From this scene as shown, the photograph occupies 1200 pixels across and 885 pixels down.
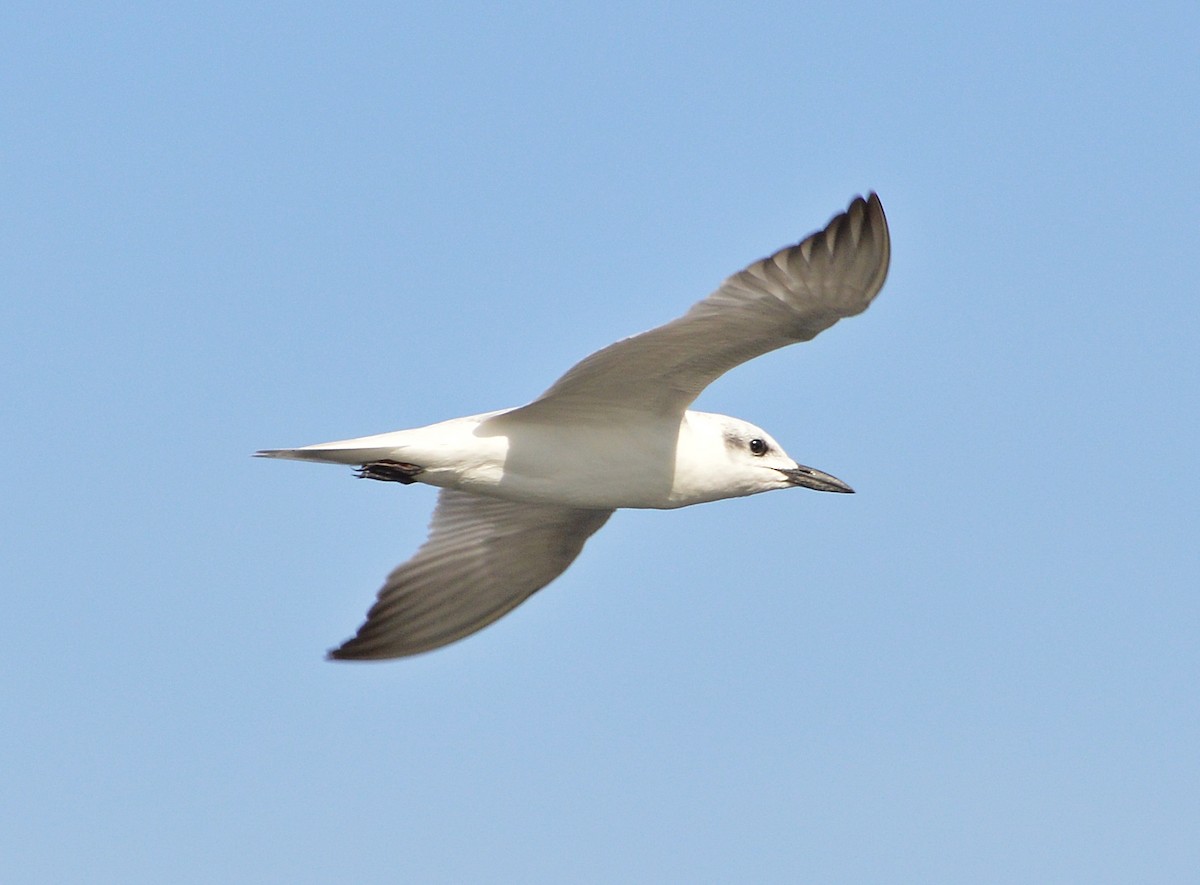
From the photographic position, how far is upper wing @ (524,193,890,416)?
13422mm

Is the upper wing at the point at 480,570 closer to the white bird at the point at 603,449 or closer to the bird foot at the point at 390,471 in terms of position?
the white bird at the point at 603,449

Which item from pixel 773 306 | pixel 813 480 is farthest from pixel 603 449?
pixel 773 306

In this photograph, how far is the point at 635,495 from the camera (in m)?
14.8

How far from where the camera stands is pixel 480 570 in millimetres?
16703

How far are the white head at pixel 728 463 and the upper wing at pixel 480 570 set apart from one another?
5.93 feet

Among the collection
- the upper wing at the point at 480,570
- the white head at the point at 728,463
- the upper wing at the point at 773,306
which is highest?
the upper wing at the point at 773,306

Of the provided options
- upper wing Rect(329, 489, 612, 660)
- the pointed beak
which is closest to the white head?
the pointed beak

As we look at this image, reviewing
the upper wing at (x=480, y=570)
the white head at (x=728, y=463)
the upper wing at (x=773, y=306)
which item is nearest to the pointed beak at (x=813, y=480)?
the white head at (x=728, y=463)

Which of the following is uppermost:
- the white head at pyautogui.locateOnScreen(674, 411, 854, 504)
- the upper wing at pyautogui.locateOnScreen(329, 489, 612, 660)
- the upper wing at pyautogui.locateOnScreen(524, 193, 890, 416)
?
the upper wing at pyautogui.locateOnScreen(524, 193, 890, 416)

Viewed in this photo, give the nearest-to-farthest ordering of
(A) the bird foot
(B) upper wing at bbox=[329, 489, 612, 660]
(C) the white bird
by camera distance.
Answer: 1. (C) the white bird
2. (A) the bird foot
3. (B) upper wing at bbox=[329, 489, 612, 660]

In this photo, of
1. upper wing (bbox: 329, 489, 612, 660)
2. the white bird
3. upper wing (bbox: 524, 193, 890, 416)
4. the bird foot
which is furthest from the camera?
upper wing (bbox: 329, 489, 612, 660)

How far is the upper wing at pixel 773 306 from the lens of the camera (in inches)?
528

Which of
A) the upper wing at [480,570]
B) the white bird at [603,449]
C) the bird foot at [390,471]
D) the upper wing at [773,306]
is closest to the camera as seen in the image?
the upper wing at [773,306]

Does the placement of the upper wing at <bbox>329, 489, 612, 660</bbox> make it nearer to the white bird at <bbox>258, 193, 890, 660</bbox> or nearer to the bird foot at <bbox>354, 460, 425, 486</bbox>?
the white bird at <bbox>258, 193, 890, 660</bbox>
